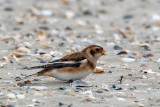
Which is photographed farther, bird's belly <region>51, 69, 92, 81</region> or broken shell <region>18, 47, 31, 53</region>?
broken shell <region>18, 47, 31, 53</region>

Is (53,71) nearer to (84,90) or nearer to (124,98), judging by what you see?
(84,90)

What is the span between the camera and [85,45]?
8.53m

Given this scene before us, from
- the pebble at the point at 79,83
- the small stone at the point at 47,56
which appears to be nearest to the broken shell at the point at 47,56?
the small stone at the point at 47,56

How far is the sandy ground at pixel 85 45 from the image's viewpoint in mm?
5098

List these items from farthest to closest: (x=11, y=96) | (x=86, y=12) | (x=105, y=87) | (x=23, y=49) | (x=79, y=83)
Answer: (x=86, y=12)
(x=23, y=49)
(x=79, y=83)
(x=105, y=87)
(x=11, y=96)

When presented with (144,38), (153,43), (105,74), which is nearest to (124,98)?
(105,74)

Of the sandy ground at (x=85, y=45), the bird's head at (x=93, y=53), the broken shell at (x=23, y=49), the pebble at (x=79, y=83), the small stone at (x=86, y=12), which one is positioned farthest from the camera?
the small stone at (x=86, y=12)

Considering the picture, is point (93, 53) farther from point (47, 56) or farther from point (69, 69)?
point (47, 56)

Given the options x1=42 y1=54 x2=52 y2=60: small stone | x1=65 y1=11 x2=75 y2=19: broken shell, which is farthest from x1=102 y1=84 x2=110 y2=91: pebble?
x1=65 y1=11 x2=75 y2=19: broken shell

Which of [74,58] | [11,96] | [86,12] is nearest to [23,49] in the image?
[74,58]

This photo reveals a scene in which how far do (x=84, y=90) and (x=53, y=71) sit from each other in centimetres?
55

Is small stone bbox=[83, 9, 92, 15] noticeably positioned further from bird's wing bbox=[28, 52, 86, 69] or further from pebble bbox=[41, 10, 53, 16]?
bird's wing bbox=[28, 52, 86, 69]

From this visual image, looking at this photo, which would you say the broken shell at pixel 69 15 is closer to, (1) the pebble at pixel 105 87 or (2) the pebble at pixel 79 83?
(2) the pebble at pixel 79 83

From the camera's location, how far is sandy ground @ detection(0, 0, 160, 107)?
510cm
